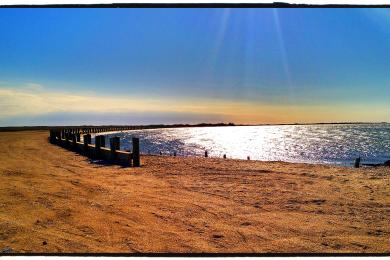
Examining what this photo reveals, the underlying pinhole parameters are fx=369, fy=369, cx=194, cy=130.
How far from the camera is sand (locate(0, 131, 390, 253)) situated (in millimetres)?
4621

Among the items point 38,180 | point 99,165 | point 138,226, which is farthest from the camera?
point 99,165

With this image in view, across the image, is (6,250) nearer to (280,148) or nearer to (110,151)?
(110,151)

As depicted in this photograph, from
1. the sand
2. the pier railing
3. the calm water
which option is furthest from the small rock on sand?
the calm water

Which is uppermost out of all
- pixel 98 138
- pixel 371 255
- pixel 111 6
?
pixel 111 6

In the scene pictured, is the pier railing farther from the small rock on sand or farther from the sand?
the small rock on sand

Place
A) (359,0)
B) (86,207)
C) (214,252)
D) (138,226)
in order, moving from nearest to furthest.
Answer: (214,252) < (359,0) < (138,226) < (86,207)

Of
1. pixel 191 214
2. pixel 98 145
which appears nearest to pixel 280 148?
pixel 98 145

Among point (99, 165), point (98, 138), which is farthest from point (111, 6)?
point (98, 138)

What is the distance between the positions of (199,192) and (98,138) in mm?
7408

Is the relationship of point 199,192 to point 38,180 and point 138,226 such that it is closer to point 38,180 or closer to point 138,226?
point 138,226

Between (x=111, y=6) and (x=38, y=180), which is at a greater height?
(x=111, y=6)

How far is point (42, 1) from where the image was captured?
484 cm

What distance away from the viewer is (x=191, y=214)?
5629 mm

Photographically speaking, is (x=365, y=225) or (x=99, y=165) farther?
(x=99, y=165)
